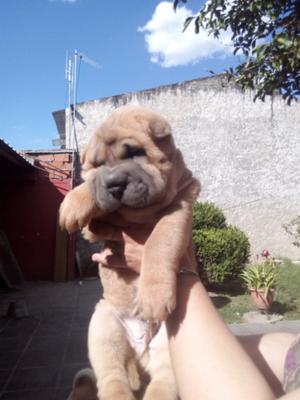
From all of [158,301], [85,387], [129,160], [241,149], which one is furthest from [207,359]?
[241,149]

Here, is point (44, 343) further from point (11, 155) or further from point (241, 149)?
point (241, 149)

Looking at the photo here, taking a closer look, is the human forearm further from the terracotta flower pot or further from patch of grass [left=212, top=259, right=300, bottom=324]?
the terracotta flower pot

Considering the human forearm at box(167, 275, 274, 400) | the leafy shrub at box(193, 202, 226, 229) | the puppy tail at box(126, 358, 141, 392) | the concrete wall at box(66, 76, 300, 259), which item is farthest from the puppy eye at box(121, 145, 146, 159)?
the concrete wall at box(66, 76, 300, 259)

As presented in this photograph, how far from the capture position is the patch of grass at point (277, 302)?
8.16 meters

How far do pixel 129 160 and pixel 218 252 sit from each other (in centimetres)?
750

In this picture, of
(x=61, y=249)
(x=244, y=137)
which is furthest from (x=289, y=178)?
(x=61, y=249)

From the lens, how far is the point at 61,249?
1165 centimetres

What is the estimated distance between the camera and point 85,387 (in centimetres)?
225

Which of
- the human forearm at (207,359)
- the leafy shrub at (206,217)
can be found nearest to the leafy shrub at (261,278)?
the leafy shrub at (206,217)

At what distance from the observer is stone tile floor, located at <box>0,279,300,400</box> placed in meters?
4.75

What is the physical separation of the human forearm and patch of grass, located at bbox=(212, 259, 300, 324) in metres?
6.29

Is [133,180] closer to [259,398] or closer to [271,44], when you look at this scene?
[259,398]

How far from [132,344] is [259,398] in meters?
1.04

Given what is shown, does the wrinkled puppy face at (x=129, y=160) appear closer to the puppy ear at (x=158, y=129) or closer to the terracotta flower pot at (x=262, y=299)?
the puppy ear at (x=158, y=129)
